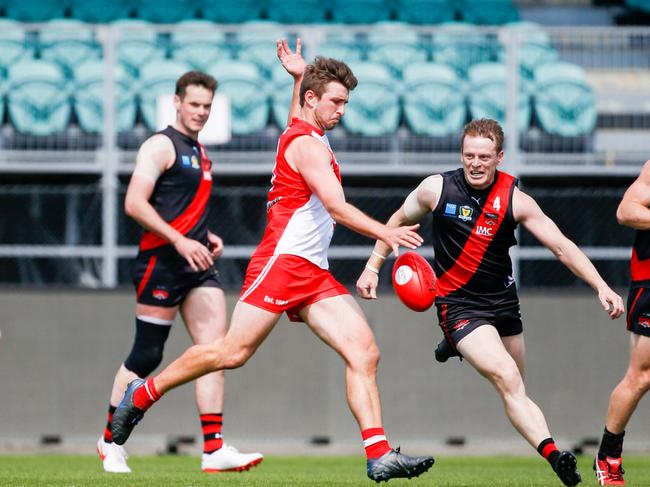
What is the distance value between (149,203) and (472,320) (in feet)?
8.26

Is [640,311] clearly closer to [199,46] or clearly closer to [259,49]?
[259,49]

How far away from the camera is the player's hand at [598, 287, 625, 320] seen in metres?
6.75

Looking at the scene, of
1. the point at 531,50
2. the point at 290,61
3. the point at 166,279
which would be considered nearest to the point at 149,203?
the point at 166,279

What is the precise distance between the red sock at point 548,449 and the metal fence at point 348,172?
493 cm

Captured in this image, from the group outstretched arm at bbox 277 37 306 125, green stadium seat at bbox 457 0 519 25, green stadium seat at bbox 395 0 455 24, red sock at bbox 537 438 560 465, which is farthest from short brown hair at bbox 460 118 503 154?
green stadium seat at bbox 457 0 519 25

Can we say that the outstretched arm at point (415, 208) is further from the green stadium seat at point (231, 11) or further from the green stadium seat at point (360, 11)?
the green stadium seat at point (231, 11)

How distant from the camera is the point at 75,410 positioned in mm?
11469

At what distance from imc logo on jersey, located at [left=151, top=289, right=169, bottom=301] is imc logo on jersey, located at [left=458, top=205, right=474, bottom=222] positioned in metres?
2.33

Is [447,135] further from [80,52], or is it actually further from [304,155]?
[304,155]

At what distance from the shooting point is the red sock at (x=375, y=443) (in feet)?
21.5

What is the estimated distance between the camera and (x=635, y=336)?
798 cm

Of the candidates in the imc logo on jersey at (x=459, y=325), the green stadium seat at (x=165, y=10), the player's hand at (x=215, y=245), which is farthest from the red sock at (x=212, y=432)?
the green stadium seat at (x=165, y=10)

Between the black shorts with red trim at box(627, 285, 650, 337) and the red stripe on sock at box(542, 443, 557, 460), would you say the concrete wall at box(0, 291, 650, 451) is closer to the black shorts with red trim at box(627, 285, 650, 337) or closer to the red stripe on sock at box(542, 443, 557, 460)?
the black shorts with red trim at box(627, 285, 650, 337)

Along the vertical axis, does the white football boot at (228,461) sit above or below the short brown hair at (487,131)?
below
